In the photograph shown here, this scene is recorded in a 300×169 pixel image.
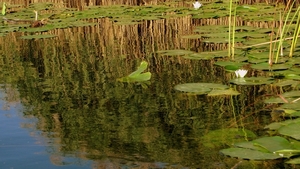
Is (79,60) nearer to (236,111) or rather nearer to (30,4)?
(236,111)

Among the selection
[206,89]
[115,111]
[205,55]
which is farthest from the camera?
[205,55]

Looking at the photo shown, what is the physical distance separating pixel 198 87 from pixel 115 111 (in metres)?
0.73

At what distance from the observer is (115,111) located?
12.4ft

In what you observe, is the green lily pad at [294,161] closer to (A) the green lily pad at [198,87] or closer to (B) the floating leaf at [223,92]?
(B) the floating leaf at [223,92]

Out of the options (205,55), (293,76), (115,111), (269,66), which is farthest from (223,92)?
(205,55)

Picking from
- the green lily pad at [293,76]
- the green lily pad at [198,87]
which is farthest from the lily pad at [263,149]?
the green lily pad at [293,76]

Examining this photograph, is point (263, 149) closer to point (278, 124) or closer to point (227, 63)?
point (278, 124)

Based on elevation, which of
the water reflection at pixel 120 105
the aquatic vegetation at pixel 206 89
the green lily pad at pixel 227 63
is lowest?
the water reflection at pixel 120 105

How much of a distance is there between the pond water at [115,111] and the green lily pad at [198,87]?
43mm

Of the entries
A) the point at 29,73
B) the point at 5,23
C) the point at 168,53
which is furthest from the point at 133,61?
the point at 5,23

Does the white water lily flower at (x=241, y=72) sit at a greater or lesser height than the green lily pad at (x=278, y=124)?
greater

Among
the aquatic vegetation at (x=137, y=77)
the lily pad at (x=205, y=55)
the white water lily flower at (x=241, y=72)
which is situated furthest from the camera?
the lily pad at (x=205, y=55)

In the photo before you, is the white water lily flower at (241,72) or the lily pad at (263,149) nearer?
the lily pad at (263,149)

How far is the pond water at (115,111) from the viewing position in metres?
2.90
